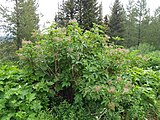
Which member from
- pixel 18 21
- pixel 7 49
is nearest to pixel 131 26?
pixel 18 21

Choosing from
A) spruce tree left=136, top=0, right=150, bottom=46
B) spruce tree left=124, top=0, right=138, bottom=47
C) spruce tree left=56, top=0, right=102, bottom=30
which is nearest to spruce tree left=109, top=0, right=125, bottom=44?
spruce tree left=124, top=0, right=138, bottom=47

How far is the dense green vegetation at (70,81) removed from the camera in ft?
7.02

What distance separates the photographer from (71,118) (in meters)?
2.16

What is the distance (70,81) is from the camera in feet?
8.02

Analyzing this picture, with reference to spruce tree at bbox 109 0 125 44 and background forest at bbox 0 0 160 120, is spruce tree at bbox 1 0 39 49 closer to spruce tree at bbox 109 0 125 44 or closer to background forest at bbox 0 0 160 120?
background forest at bbox 0 0 160 120

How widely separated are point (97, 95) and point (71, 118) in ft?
1.29

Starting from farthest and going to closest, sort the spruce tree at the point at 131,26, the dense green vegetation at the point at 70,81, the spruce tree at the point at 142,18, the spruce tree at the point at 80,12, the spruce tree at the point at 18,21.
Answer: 1. the spruce tree at the point at 131,26
2. the spruce tree at the point at 142,18
3. the spruce tree at the point at 80,12
4. the spruce tree at the point at 18,21
5. the dense green vegetation at the point at 70,81

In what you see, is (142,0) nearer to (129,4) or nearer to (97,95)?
(129,4)

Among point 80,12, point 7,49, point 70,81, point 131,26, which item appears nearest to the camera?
point 70,81

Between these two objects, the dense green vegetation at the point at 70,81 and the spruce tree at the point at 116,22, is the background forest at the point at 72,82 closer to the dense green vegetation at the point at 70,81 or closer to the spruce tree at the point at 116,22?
the dense green vegetation at the point at 70,81

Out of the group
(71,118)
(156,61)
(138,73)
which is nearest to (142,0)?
(156,61)

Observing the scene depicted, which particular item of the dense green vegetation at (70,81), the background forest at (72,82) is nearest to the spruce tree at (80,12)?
the background forest at (72,82)

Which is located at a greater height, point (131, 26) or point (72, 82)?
point (131, 26)

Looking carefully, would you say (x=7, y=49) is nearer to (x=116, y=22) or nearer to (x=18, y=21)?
(x=18, y=21)
